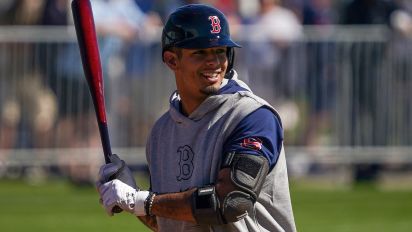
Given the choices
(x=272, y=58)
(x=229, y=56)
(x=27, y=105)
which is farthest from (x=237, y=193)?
(x=272, y=58)

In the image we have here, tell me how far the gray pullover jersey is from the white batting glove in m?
0.21

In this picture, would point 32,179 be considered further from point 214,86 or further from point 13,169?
point 214,86

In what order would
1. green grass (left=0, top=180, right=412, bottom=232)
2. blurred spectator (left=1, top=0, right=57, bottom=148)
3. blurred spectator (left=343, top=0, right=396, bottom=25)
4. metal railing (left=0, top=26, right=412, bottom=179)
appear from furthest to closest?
blurred spectator (left=343, top=0, right=396, bottom=25), metal railing (left=0, top=26, right=412, bottom=179), blurred spectator (left=1, top=0, right=57, bottom=148), green grass (left=0, top=180, right=412, bottom=232)

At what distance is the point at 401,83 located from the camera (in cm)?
1711

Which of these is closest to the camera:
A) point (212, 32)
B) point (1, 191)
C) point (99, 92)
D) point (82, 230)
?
point (212, 32)

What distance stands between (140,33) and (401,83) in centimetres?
342

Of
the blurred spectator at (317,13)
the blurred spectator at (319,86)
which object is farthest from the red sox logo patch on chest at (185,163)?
the blurred spectator at (317,13)

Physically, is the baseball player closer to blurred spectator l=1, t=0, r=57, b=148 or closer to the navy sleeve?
the navy sleeve

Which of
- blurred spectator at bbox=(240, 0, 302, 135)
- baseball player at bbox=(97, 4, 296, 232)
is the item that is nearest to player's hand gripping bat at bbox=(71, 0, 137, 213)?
baseball player at bbox=(97, 4, 296, 232)

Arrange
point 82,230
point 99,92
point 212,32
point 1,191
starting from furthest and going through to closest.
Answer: point 1,191, point 82,230, point 99,92, point 212,32

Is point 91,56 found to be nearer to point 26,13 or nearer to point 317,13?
point 26,13

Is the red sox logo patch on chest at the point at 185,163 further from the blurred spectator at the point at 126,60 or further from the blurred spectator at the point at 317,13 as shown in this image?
the blurred spectator at the point at 317,13

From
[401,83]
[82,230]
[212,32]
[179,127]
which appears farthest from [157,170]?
[401,83]

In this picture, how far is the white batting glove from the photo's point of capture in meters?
6.43
